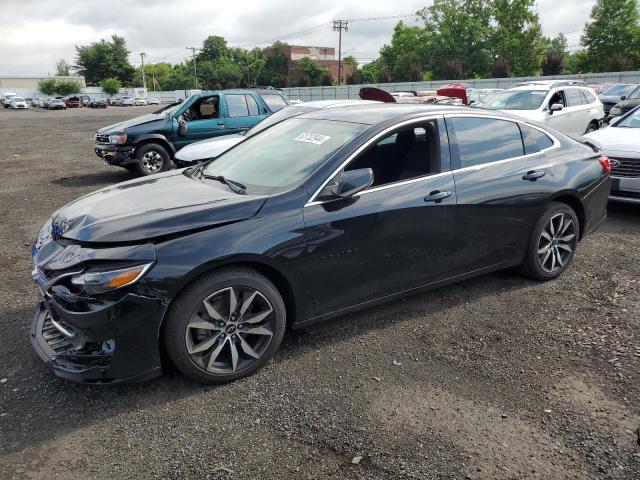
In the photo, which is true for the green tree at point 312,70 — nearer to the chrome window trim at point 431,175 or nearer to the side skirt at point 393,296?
the chrome window trim at point 431,175

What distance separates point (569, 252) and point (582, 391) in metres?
2.06

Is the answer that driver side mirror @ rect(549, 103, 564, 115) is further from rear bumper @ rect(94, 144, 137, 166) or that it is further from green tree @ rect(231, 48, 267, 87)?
green tree @ rect(231, 48, 267, 87)

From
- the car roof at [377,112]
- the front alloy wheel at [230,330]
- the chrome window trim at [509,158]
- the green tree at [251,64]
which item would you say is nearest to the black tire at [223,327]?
the front alloy wheel at [230,330]

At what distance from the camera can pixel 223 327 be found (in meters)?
3.18

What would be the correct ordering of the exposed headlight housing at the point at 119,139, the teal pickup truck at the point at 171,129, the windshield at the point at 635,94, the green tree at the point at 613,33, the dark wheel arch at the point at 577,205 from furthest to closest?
→ the green tree at the point at 613,33, the windshield at the point at 635,94, the teal pickup truck at the point at 171,129, the exposed headlight housing at the point at 119,139, the dark wheel arch at the point at 577,205

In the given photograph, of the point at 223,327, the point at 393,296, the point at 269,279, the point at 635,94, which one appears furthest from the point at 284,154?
the point at 635,94

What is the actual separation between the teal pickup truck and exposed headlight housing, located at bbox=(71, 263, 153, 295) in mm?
7981

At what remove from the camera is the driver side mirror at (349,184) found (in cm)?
339

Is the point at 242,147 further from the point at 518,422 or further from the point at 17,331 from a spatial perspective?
the point at 518,422

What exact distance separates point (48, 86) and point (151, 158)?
9139 centimetres

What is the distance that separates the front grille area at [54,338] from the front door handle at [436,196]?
263 centimetres

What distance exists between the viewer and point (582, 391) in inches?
125

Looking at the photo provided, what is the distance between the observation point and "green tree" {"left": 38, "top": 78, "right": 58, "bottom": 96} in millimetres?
87125

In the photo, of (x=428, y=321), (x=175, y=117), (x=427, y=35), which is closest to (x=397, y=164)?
(x=428, y=321)
